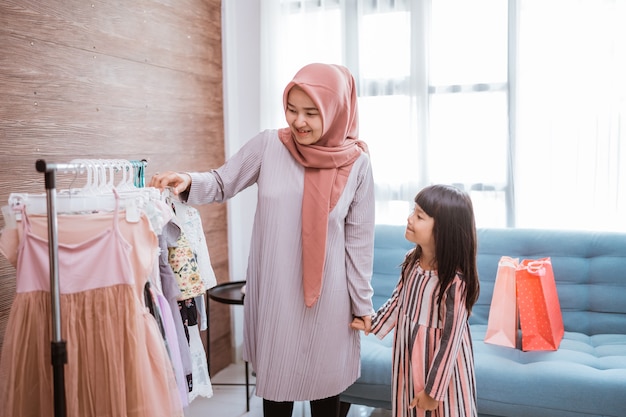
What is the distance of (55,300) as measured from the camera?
47.5 inches

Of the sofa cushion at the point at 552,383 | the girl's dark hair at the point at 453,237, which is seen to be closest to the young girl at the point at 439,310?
the girl's dark hair at the point at 453,237

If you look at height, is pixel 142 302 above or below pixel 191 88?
below

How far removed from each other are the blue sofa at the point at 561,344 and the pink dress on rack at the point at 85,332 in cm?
116

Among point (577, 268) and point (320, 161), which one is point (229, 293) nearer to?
point (320, 161)

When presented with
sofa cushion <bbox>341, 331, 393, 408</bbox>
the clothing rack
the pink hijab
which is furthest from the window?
the clothing rack

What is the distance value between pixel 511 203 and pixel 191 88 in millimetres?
1724

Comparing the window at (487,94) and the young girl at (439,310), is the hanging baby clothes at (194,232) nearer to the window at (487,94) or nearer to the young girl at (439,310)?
the young girl at (439,310)

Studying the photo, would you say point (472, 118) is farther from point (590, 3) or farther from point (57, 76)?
point (57, 76)

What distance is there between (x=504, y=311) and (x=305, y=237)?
3.77 feet

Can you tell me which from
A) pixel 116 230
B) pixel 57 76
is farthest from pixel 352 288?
pixel 57 76

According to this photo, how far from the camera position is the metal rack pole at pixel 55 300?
1186 mm

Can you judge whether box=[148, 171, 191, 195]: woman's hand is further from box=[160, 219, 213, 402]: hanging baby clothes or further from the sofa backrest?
the sofa backrest

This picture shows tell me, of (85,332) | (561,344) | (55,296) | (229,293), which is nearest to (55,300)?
(55,296)

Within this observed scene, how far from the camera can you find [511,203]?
2957mm
